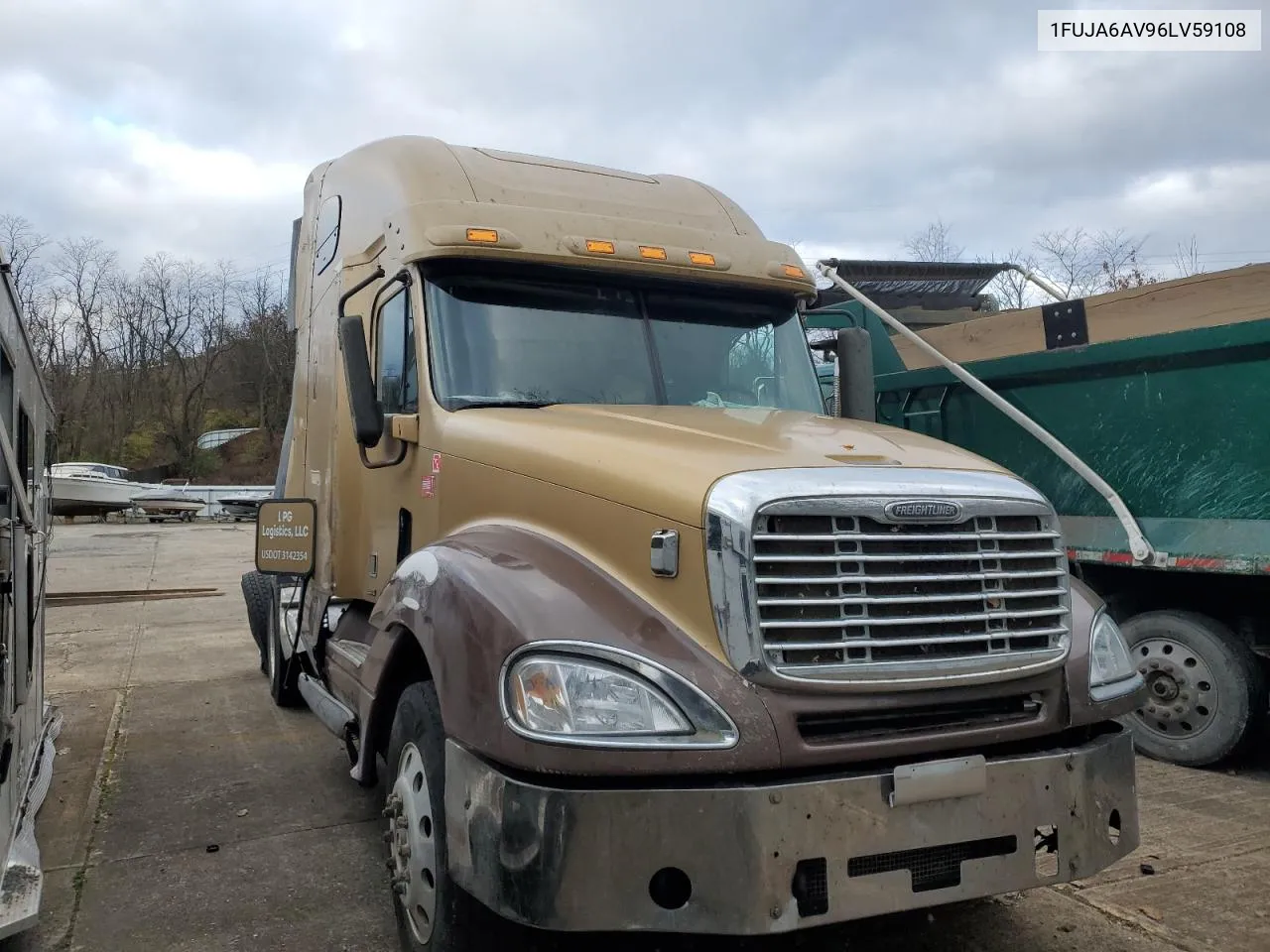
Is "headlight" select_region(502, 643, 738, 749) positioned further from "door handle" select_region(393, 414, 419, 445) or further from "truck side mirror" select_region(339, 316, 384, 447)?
"truck side mirror" select_region(339, 316, 384, 447)

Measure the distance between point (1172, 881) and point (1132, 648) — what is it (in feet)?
6.60

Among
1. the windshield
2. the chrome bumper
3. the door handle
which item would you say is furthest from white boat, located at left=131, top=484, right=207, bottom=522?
the chrome bumper

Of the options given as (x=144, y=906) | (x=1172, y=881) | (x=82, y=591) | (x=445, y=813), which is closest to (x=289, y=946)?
(x=144, y=906)

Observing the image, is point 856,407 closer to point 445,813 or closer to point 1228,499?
point 1228,499

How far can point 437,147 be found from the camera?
5.03 m

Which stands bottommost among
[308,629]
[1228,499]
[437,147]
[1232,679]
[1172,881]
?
[1172,881]

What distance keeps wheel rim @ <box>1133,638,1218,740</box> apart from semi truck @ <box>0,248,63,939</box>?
205 inches

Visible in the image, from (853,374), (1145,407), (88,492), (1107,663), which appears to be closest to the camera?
(1107,663)

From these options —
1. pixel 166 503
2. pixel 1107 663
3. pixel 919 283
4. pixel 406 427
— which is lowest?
pixel 1107 663

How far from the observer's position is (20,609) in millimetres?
4121

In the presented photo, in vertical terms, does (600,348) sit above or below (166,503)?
below

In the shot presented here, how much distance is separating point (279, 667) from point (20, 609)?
2.91m

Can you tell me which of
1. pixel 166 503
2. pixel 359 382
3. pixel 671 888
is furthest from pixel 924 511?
pixel 166 503

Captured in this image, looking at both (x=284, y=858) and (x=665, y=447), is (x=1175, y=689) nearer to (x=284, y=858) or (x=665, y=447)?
(x=665, y=447)
